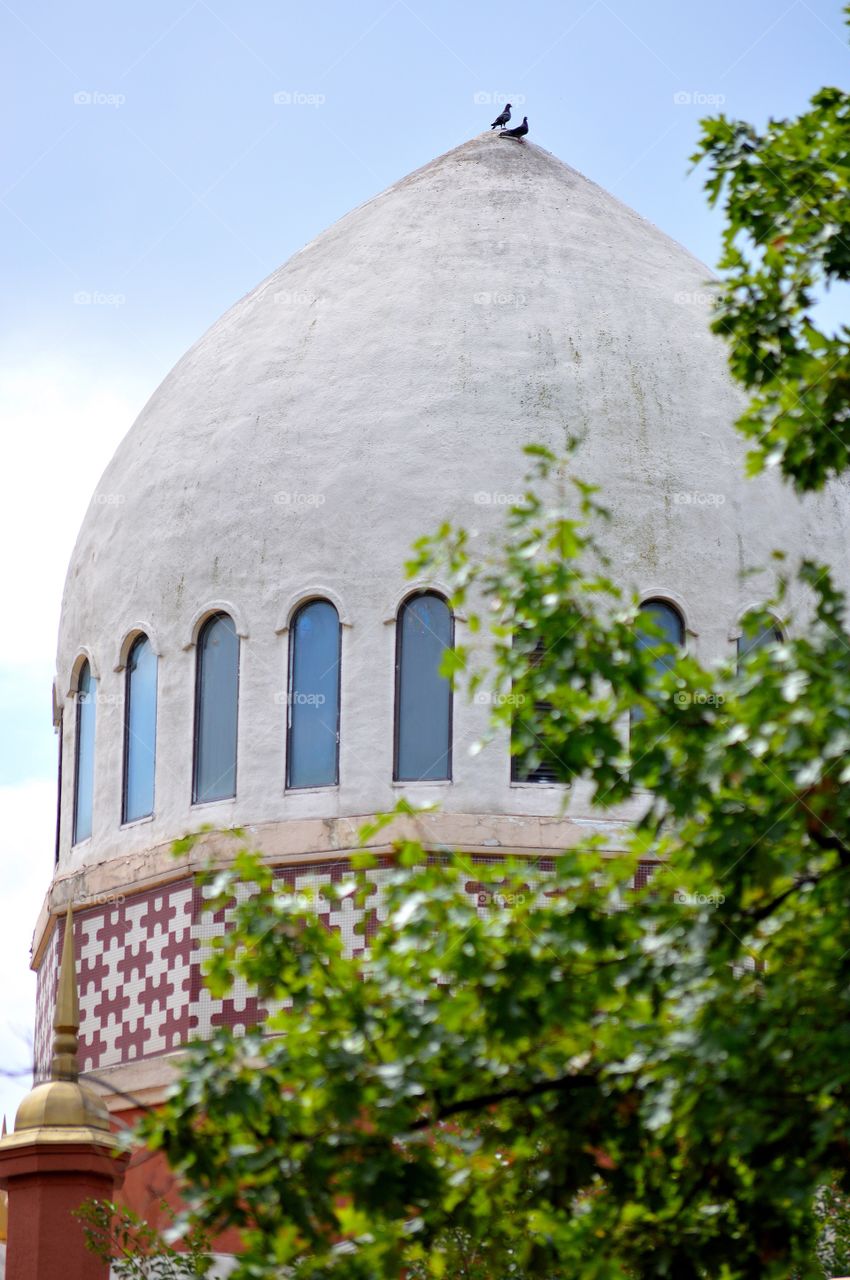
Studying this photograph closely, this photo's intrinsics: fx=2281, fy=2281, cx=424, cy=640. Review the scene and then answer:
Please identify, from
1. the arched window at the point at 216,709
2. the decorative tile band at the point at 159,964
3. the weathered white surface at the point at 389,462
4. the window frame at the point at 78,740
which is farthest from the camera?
the window frame at the point at 78,740

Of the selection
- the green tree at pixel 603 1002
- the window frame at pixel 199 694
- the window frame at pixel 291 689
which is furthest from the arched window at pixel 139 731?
the green tree at pixel 603 1002

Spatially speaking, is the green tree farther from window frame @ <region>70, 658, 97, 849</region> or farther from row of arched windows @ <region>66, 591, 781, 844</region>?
window frame @ <region>70, 658, 97, 849</region>

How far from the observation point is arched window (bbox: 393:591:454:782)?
13.9m

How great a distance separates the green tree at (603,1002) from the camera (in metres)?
5.86

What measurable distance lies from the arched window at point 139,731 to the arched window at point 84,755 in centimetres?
41

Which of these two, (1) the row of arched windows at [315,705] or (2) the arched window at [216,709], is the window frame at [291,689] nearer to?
(1) the row of arched windows at [315,705]

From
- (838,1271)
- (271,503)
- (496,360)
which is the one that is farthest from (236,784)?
(838,1271)

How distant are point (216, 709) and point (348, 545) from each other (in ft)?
4.45

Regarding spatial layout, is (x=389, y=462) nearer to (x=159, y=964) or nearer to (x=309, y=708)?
(x=309, y=708)

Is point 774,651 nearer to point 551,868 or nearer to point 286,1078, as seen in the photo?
point 286,1078

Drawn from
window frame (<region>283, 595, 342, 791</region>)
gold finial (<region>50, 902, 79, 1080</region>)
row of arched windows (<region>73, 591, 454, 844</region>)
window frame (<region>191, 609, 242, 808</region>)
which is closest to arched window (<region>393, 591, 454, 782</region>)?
row of arched windows (<region>73, 591, 454, 844</region>)

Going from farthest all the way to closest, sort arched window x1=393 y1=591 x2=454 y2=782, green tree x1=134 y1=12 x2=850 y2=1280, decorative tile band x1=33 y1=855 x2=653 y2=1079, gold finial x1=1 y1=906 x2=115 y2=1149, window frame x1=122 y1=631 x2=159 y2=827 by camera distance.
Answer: window frame x1=122 y1=631 x2=159 y2=827 → arched window x1=393 y1=591 x2=454 y2=782 → decorative tile band x1=33 y1=855 x2=653 y2=1079 → gold finial x1=1 y1=906 x2=115 y2=1149 → green tree x1=134 y1=12 x2=850 y2=1280

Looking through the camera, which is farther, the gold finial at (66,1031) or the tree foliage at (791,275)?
the gold finial at (66,1031)

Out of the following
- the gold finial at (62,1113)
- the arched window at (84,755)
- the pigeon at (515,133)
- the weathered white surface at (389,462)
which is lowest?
the gold finial at (62,1113)
